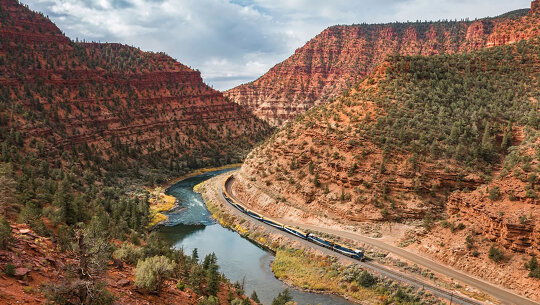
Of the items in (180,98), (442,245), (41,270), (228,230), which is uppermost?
(180,98)

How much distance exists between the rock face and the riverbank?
43973 millimetres

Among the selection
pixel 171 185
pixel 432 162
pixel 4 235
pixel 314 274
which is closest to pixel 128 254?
pixel 4 235

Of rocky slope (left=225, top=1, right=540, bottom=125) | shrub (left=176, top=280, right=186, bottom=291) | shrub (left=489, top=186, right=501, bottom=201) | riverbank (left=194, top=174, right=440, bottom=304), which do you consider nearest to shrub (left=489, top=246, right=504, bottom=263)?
shrub (left=489, top=186, right=501, bottom=201)

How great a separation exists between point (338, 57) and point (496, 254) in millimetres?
156295

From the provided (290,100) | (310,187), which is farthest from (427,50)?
(310,187)

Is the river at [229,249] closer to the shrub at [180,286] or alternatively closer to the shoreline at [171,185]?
the shoreline at [171,185]

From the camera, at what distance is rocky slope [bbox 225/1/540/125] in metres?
158

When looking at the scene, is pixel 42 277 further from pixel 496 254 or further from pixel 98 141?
pixel 98 141

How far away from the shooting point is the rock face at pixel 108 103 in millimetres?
80250

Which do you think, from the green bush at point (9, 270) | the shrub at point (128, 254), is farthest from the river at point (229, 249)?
the green bush at point (9, 270)

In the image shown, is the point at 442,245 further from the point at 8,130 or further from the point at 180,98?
the point at 180,98

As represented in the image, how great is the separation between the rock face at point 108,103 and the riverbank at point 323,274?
A: 44.0m

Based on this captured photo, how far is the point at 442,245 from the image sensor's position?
38.3 meters

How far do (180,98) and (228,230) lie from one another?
7353 cm
